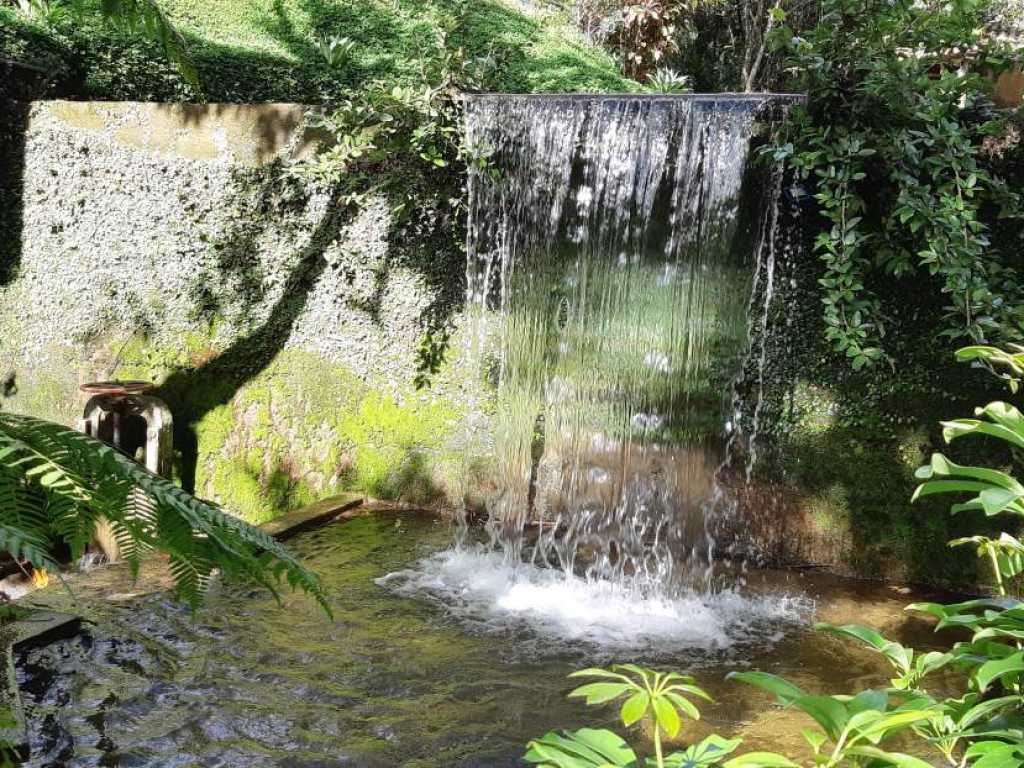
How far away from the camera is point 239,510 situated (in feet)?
19.4

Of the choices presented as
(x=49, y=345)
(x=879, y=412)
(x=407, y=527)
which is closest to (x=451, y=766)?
(x=407, y=527)

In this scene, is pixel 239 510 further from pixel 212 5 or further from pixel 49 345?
pixel 212 5

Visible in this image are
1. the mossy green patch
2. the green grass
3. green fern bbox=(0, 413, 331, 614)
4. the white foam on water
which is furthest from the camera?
the green grass

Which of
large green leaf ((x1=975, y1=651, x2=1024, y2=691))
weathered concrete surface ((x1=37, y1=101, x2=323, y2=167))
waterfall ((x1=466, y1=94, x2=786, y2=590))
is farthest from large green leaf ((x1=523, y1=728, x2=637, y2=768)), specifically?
weathered concrete surface ((x1=37, y1=101, x2=323, y2=167))

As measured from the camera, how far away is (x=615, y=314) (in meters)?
5.11

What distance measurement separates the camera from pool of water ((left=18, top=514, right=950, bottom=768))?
2.80m

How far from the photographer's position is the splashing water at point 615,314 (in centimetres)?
479

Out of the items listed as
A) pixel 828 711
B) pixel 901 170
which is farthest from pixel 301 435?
pixel 828 711

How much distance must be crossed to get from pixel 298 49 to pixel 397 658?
7.50 meters

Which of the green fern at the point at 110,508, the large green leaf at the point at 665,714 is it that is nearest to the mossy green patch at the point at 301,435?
the green fern at the point at 110,508

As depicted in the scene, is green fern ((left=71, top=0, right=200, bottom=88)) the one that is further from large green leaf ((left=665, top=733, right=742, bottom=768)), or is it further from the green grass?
large green leaf ((left=665, top=733, right=742, bottom=768))

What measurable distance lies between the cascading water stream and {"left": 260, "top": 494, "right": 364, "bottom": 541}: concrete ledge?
83 centimetres

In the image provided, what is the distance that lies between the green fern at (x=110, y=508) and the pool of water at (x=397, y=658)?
Result: 1.50 metres

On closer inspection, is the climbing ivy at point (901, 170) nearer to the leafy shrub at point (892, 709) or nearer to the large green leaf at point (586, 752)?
the leafy shrub at point (892, 709)
